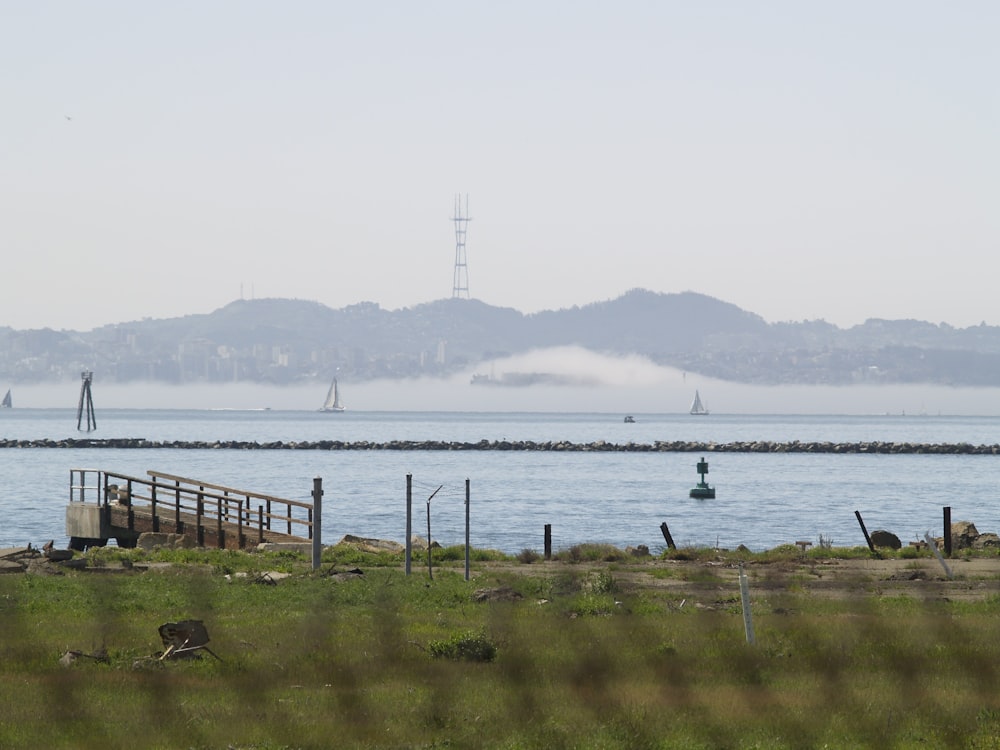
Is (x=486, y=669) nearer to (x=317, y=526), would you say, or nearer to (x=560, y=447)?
(x=317, y=526)

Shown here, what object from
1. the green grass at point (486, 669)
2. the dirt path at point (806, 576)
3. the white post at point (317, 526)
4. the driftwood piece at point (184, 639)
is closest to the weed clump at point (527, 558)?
the dirt path at point (806, 576)

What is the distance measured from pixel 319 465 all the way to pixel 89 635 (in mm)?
123976

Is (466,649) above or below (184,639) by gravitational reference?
below

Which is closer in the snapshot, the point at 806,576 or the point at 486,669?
the point at 486,669

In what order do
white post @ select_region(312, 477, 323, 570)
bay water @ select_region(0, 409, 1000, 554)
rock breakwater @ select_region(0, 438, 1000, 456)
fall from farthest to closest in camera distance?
rock breakwater @ select_region(0, 438, 1000, 456) < bay water @ select_region(0, 409, 1000, 554) < white post @ select_region(312, 477, 323, 570)

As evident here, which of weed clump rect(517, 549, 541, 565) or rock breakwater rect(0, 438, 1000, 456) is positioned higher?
weed clump rect(517, 549, 541, 565)

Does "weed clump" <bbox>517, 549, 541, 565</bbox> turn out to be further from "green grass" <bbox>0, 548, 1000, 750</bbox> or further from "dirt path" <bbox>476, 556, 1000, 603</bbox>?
"green grass" <bbox>0, 548, 1000, 750</bbox>

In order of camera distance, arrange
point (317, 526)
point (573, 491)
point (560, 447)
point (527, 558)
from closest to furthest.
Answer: point (317, 526)
point (527, 558)
point (573, 491)
point (560, 447)

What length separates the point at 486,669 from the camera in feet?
60.6

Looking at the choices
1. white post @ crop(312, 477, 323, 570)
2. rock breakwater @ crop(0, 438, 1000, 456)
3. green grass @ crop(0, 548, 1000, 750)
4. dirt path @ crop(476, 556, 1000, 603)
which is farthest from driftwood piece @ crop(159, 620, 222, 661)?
rock breakwater @ crop(0, 438, 1000, 456)

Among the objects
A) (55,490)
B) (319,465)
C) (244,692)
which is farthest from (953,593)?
(319,465)

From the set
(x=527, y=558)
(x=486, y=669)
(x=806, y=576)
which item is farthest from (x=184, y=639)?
(x=527, y=558)

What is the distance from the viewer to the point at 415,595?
84.7 feet

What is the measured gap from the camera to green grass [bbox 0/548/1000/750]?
14984mm
